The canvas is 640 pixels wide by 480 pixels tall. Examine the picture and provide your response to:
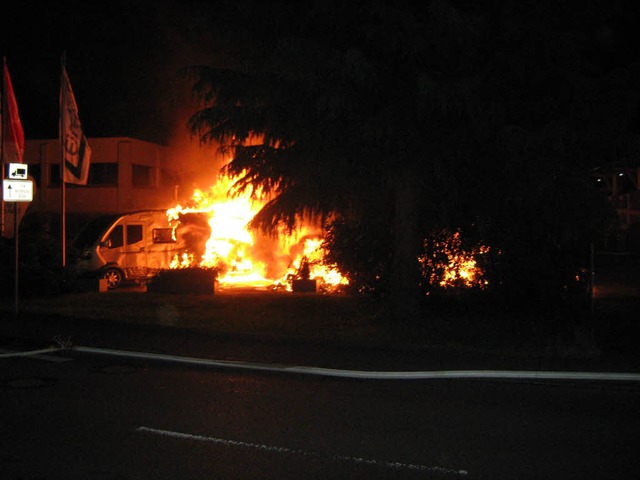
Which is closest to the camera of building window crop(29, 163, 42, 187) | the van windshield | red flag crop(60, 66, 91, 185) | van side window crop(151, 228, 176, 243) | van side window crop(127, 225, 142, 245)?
red flag crop(60, 66, 91, 185)

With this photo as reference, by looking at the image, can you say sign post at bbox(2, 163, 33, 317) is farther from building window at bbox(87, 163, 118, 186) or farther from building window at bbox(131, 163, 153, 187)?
building window at bbox(131, 163, 153, 187)

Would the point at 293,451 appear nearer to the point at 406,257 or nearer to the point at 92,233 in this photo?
the point at 406,257

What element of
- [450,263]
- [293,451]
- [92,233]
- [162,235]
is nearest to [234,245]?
[162,235]

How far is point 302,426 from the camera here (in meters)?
6.50

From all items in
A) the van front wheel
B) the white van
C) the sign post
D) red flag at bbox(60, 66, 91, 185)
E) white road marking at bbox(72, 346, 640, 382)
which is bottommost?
white road marking at bbox(72, 346, 640, 382)

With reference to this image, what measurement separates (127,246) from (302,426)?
15065 mm

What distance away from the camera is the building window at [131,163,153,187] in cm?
3035

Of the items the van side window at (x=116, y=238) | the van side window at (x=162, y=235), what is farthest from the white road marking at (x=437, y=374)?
the van side window at (x=162, y=235)

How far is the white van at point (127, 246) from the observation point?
63.3 ft

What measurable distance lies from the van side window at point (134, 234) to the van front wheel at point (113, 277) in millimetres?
1146

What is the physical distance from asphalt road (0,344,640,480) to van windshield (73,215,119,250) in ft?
36.0

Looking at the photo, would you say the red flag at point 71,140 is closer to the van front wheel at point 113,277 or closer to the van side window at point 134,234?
the van front wheel at point 113,277

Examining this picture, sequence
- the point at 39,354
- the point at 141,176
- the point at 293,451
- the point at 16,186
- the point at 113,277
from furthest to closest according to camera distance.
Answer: the point at 141,176 < the point at 113,277 < the point at 16,186 < the point at 39,354 < the point at 293,451

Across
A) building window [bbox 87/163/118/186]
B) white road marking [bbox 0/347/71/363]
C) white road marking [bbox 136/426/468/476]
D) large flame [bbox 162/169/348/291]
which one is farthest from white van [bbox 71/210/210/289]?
white road marking [bbox 136/426/468/476]
